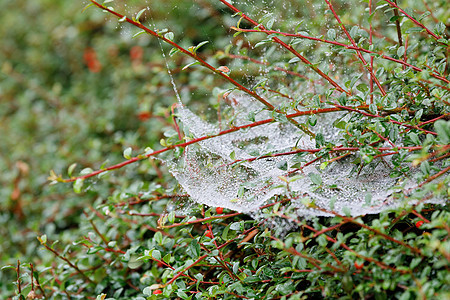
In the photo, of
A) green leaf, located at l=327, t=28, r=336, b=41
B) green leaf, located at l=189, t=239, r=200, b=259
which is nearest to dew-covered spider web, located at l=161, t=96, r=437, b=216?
green leaf, located at l=189, t=239, r=200, b=259

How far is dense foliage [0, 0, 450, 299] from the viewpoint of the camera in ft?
3.48

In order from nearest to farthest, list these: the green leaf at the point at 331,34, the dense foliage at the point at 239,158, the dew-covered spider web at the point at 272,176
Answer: the dense foliage at the point at 239,158 < the dew-covered spider web at the point at 272,176 < the green leaf at the point at 331,34

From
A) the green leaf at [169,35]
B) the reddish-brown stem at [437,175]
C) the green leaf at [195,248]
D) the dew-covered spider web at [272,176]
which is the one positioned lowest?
the green leaf at [195,248]

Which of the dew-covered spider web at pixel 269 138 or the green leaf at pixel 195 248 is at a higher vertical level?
the dew-covered spider web at pixel 269 138

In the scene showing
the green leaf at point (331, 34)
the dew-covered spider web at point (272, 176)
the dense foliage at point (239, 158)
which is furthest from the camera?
the green leaf at point (331, 34)

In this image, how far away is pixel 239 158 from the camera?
4.71 feet

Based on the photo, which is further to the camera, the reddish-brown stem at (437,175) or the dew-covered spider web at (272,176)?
the dew-covered spider web at (272,176)

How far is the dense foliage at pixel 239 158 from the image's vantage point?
1.06 m

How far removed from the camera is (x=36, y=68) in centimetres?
390

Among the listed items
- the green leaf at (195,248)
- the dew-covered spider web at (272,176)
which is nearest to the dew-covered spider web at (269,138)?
the dew-covered spider web at (272,176)

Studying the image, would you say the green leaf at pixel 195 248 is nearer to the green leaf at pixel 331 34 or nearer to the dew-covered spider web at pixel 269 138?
the dew-covered spider web at pixel 269 138

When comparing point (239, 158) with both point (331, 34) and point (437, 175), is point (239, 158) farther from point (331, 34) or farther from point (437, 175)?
point (437, 175)

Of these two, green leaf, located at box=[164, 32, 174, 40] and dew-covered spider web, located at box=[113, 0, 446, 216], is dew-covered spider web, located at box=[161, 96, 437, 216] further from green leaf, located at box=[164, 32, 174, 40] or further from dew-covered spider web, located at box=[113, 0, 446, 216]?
green leaf, located at box=[164, 32, 174, 40]

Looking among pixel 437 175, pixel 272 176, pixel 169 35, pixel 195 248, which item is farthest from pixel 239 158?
pixel 437 175
